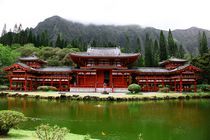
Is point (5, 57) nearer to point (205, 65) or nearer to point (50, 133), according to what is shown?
point (205, 65)

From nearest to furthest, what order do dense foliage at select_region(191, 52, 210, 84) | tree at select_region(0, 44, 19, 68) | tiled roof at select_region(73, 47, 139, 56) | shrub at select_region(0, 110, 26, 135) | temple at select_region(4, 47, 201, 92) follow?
shrub at select_region(0, 110, 26, 135) < temple at select_region(4, 47, 201, 92) < dense foliage at select_region(191, 52, 210, 84) < tiled roof at select_region(73, 47, 139, 56) < tree at select_region(0, 44, 19, 68)

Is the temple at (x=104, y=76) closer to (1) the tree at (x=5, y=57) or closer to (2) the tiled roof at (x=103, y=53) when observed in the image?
(2) the tiled roof at (x=103, y=53)

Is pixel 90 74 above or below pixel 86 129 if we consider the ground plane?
above

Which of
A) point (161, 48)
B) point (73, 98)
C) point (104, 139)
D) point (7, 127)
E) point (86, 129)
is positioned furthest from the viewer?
point (161, 48)

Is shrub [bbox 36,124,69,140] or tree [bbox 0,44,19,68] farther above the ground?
tree [bbox 0,44,19,68]

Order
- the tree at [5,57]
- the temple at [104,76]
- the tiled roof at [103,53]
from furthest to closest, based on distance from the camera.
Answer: the tree at [5,57], the tiled roof at [103,53], the temple at [104,76]

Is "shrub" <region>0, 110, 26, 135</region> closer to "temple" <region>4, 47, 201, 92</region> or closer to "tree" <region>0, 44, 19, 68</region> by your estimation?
"temple" <region>4, 47, 201, 92</region>

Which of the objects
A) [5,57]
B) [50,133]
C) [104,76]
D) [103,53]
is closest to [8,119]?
[50,133]

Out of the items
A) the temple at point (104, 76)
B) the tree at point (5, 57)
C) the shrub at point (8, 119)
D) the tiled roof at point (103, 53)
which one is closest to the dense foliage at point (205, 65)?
the temple at point (104, 76)

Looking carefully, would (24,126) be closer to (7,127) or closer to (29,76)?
(7,127)

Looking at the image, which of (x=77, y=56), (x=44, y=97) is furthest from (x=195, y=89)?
(x=44, y=97)

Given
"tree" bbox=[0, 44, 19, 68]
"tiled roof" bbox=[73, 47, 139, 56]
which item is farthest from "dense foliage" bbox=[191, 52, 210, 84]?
"tree" bbox=[0, 44, 19, 68]

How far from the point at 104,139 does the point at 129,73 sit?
3896 centimetres

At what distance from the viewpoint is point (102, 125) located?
60.8 feet
